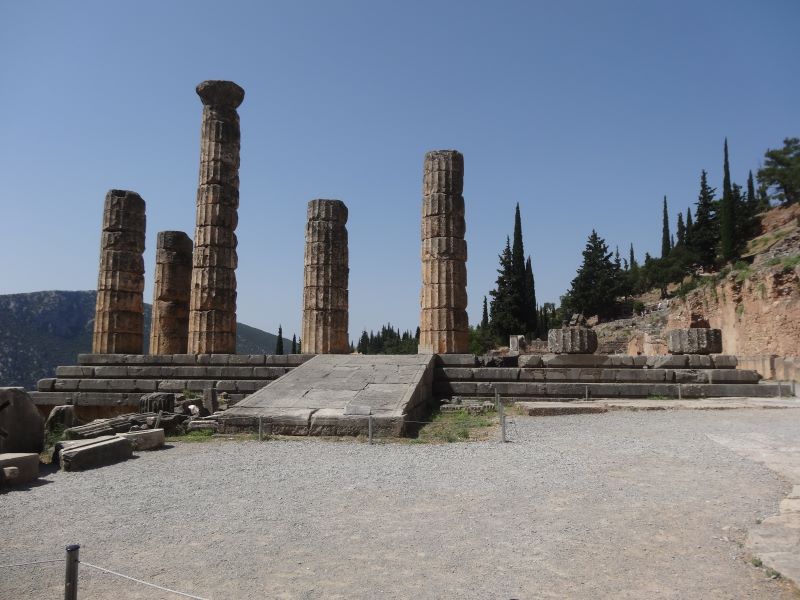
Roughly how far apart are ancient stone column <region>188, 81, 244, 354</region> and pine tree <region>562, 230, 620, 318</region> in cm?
4283

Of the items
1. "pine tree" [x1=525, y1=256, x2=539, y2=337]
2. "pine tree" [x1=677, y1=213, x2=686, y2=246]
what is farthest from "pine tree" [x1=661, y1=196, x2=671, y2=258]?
"pine tree" [x1=525, y1=256, x2=539, y2=337]

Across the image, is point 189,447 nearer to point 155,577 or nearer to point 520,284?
point 155,577

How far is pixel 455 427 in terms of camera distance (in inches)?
370

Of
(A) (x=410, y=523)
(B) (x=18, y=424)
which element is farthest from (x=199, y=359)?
(A) (x=410, y=523)

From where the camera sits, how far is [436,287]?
15.3 m

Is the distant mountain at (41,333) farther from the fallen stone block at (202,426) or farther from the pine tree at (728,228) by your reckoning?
the fallen stone block at (202,426)

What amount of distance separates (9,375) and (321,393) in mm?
78391

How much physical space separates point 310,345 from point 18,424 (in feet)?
27.9

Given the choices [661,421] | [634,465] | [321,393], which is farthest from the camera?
[321,393]

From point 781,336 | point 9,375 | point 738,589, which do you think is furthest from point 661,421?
point 9,375

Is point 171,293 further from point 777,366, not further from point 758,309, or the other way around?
point 758,309

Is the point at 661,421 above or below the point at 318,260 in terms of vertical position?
below

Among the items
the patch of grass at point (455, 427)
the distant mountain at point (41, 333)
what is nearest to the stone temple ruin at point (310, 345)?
the patch of grass at point (455, 427)

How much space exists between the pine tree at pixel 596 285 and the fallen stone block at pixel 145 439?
49186 millimetres
